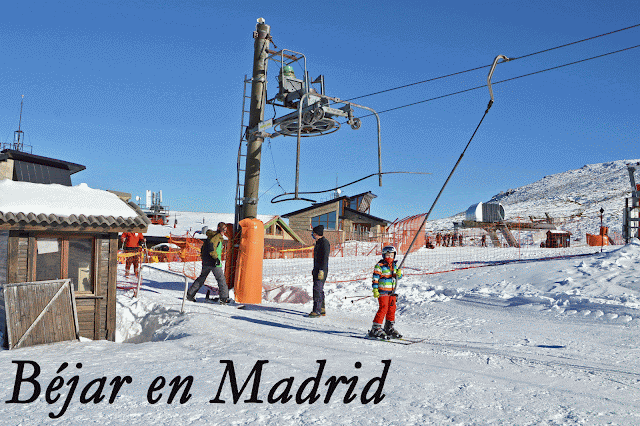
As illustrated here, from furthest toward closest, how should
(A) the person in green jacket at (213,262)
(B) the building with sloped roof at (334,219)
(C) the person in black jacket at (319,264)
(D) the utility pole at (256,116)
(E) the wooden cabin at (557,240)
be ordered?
(B) the building with sloped roof at (334,219) < (E) the wooden cabin at (557,240) < (D) the utility pole at (256,116) < (A) the person in green jacket at (213,262) < (C) the person in black jacket at (319,264)

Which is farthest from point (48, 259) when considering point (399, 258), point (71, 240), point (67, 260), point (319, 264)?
point (399, 258)

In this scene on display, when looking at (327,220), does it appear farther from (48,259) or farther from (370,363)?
(370,363)

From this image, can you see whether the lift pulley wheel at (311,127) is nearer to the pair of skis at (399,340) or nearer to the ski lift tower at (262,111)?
the ski lift tower at (262,111)

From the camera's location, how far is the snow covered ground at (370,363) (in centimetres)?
417

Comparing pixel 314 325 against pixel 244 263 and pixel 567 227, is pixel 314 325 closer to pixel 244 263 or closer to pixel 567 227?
pixel 244 263

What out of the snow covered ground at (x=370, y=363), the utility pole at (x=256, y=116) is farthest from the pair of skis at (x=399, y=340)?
the utility pole at (x=256, y=116)

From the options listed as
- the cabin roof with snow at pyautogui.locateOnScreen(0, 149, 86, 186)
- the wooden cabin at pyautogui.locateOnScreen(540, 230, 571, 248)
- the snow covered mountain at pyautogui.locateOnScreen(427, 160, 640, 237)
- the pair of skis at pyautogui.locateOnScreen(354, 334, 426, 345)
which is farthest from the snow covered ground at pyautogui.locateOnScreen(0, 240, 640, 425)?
the snow covered mountain at pyautogui.locateOnScreen(427, 160, 640, 237)

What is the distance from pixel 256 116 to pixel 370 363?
820cm

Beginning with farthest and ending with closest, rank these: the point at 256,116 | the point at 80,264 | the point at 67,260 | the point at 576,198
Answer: the point at 576,198 → the point at 256,116 → the point at 80,264 → the point at 67,260

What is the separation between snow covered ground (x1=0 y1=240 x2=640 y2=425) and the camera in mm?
4172

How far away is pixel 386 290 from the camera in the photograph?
7.51m

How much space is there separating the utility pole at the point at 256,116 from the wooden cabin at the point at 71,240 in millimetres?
3099

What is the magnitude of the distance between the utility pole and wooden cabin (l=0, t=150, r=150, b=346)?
122 inches

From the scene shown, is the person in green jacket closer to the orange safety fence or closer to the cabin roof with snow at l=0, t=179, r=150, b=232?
the cabin roof with snow at l=0, t=179, r=150, b=232
